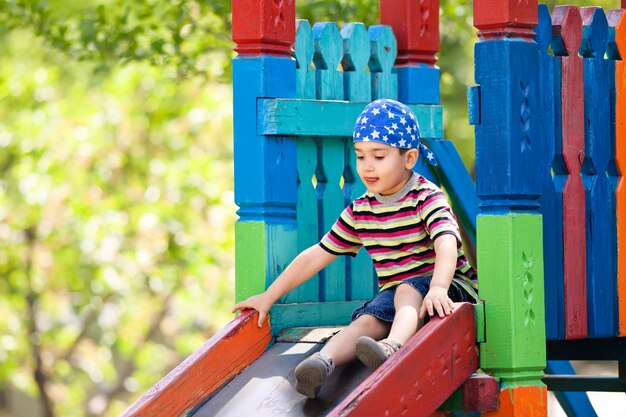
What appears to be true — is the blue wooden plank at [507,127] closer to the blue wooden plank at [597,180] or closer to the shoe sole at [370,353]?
the blue wooden plank at [597,180]

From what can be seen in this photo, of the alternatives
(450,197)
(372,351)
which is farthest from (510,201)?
(450,197)

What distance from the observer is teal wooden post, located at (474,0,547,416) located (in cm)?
405

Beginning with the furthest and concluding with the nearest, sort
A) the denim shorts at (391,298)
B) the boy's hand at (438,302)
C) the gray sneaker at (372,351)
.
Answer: the denim shorts at (391,298) → the boy's hand at (438,302) → the gray sneaker at (372,351)

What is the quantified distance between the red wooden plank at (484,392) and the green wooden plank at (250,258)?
931mm

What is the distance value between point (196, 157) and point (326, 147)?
7381 mm

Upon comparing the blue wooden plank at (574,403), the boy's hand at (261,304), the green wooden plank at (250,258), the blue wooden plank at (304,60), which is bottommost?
the blue wooden plank at (574,403)

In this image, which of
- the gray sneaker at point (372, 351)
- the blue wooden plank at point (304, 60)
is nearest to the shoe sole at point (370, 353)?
the gray sneaker at point (372, 351)

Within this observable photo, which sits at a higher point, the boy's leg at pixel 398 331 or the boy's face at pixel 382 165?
the boy's face at pixel 382 165

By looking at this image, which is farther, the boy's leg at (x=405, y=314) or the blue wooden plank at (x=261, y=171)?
the blue wooden plank at (x=261, y=171)

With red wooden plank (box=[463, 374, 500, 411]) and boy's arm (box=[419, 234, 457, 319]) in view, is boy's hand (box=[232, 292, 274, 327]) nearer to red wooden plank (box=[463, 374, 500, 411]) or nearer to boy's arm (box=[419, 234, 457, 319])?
boy's arm (box=[419, 234, 457, 319])

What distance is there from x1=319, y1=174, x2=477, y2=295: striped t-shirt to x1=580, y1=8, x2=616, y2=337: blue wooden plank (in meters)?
0.44

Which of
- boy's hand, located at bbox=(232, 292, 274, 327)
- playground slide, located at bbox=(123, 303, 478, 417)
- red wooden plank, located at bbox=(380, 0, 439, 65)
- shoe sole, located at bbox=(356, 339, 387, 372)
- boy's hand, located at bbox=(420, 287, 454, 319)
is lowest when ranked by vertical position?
playground slide, located at bbox=(123, 303, 478, 417)

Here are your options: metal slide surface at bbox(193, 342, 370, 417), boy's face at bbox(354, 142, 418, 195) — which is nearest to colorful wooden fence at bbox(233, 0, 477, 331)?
metal slide surface at bbox(193, 342, 370, 417)

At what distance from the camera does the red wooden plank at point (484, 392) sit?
4.09 metres
